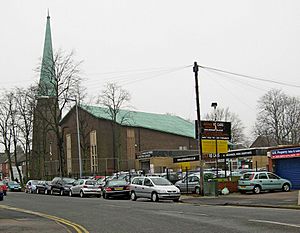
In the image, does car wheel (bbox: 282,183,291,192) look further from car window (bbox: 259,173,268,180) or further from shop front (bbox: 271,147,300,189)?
shop front (bbox: 271,147,300,189)

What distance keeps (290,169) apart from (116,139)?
4523 centimetres

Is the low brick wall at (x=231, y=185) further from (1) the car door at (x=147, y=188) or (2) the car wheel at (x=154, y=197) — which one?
(2) the car wheel at (x=154, y=197)

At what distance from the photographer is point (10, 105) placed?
6456 centimetres

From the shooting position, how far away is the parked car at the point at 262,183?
109 feet

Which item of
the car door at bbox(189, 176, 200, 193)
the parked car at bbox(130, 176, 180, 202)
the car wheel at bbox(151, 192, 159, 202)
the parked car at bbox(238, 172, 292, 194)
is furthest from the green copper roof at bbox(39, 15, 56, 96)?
the car wheel at bbox(151, 192, 159, 202)

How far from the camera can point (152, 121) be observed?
89.4m

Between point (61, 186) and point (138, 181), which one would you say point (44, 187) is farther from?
point (138, 181)

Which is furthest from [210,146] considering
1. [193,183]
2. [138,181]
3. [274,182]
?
[138,181]

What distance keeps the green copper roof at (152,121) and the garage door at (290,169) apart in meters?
42.8

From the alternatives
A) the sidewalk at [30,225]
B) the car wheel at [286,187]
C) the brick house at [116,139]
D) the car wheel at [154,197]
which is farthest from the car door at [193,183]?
the brick house at [116,139]

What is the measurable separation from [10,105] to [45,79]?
977 cm

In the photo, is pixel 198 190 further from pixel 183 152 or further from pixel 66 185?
pixel 183 152

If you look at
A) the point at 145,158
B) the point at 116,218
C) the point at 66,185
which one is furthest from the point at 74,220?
the point at 145,158

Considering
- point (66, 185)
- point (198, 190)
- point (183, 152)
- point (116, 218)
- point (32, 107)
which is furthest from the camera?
point (183, 152)
